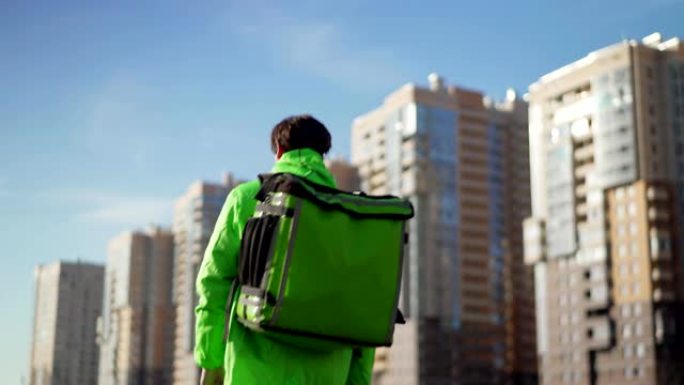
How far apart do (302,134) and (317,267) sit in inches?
20.6

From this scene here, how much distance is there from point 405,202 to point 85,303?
148 metres

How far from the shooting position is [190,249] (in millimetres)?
112438

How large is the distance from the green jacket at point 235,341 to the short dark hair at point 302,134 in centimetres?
23

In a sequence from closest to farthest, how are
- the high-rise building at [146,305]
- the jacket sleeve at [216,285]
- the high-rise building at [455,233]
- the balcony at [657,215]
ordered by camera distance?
the jacket sleeve at [216,285], the balcony at [657,215], the high-rise building at [455,233], the high-rise building at [146,305]

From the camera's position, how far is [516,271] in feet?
302

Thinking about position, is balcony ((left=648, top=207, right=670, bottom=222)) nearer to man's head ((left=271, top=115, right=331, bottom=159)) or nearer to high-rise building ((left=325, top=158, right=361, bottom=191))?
high-rise building ((left=325, top=158, right=361, bottom=191))

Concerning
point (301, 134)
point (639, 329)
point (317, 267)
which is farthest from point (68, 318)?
point (317, 267)

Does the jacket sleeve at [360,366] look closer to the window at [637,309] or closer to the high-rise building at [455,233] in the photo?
the window at [637,309]

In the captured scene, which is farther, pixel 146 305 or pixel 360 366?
pixel 146 305

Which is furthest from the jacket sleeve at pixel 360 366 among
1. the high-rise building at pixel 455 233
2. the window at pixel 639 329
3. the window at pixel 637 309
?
the high-rise building at pixel 455 233

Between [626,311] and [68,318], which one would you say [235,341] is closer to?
[626,311]

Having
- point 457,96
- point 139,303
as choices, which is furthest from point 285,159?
point 139,303

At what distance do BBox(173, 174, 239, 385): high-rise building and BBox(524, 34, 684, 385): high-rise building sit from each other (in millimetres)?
46389

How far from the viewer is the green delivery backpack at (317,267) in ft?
9.77
